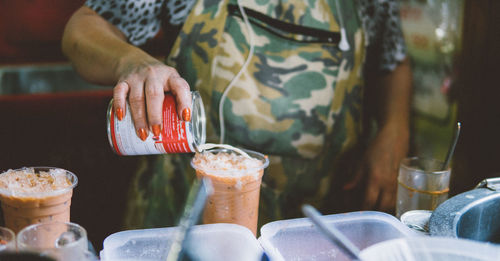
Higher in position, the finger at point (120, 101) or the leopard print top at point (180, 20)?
the leopard print top at point (180, 20)

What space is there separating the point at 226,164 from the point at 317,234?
0.97 ft

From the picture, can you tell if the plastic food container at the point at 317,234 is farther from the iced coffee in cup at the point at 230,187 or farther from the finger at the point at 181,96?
the finger at the point at 181,96

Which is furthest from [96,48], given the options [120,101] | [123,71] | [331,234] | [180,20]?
[331,234]

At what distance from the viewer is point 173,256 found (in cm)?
80

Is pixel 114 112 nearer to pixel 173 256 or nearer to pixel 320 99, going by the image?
pixel 173 256

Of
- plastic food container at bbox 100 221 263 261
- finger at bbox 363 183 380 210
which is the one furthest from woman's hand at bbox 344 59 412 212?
plastic food container at bbox 100 221 263 261

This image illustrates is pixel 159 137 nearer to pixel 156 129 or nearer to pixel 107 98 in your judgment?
pixel 156 129

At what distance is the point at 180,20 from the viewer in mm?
1765

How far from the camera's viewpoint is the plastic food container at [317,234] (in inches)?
36.5

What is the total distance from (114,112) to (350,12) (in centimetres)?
123

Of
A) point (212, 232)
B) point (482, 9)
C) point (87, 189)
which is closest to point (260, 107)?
point (212, 232)

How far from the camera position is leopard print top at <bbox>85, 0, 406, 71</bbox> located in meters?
1.65

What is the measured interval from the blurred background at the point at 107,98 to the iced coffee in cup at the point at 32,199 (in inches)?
44.5

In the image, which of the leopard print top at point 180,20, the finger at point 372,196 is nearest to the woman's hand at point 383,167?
the finger at point 372,196
